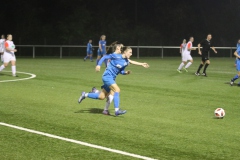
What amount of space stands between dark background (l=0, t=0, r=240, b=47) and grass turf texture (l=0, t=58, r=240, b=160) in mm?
39130

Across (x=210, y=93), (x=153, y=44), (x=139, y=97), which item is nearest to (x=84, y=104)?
(x=139, y=97)

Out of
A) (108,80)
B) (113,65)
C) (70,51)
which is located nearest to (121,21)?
(70,51)

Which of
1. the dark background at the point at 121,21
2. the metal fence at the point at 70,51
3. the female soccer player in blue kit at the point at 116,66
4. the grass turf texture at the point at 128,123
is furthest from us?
the dark background at the point at 121,21

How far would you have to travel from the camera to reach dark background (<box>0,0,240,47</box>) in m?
57.8

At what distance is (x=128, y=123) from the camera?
1147cm

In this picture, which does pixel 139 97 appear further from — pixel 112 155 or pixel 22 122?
pixel 112 155

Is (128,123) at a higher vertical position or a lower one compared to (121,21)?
lower

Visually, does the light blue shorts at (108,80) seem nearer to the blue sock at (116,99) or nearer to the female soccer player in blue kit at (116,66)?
the female soccer player in blue kit at (116,66)

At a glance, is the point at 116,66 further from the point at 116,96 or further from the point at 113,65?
the point at 116,96

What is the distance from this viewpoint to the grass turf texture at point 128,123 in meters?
8.58

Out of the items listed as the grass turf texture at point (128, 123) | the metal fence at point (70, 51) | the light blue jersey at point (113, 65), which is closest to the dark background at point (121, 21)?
the metal fence at point (70, 51)

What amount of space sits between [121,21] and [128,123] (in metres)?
53.4

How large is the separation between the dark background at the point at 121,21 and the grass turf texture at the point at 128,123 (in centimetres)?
3913

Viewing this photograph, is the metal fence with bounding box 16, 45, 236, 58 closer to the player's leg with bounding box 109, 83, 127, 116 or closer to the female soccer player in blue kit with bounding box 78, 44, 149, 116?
the female soccer player in blue kit with bounding box 78, 44, 149, 116
